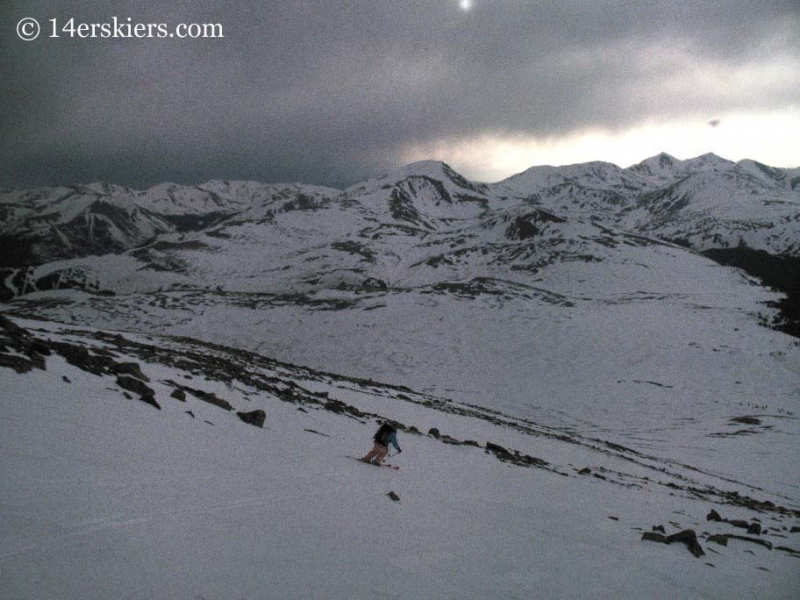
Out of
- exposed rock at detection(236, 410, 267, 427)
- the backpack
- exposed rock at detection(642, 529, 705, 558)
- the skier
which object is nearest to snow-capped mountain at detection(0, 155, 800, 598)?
exposed rock at detection(642, 529, 705, 558)

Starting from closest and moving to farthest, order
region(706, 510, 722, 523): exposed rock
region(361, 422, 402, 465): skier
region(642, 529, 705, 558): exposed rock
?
region(642, 529, 705, 558): exposed rock → region(706, 510, 722, 523): exposed rock → region(361, 422, 402, 465): skier

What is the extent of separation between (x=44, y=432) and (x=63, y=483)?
168 cm

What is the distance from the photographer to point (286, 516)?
20.3 ft

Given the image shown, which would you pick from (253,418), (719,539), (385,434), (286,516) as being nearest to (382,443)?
(385,434)

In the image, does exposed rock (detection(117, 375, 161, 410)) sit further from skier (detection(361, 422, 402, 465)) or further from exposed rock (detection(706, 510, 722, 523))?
exposed rock (detection(706, 510, 722, 523))

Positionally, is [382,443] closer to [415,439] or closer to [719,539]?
[415,439]

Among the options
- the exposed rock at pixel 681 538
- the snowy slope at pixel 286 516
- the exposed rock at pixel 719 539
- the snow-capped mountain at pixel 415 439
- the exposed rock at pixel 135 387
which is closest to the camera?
the snowy slope at pixel 286 516

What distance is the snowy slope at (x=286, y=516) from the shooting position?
438cm

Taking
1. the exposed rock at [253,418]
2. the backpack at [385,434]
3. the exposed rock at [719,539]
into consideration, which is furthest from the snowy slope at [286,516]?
the backpack at [385,434]

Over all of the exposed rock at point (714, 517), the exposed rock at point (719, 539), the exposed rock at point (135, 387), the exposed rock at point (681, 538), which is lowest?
the exposed rock at point (714, 517)

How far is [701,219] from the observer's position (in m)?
196

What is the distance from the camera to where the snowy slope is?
172 inches

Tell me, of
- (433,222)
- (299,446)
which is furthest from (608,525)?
(433,222)

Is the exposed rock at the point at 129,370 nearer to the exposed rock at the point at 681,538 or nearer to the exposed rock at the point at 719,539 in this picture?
the exposed rock at the point at 681,538
